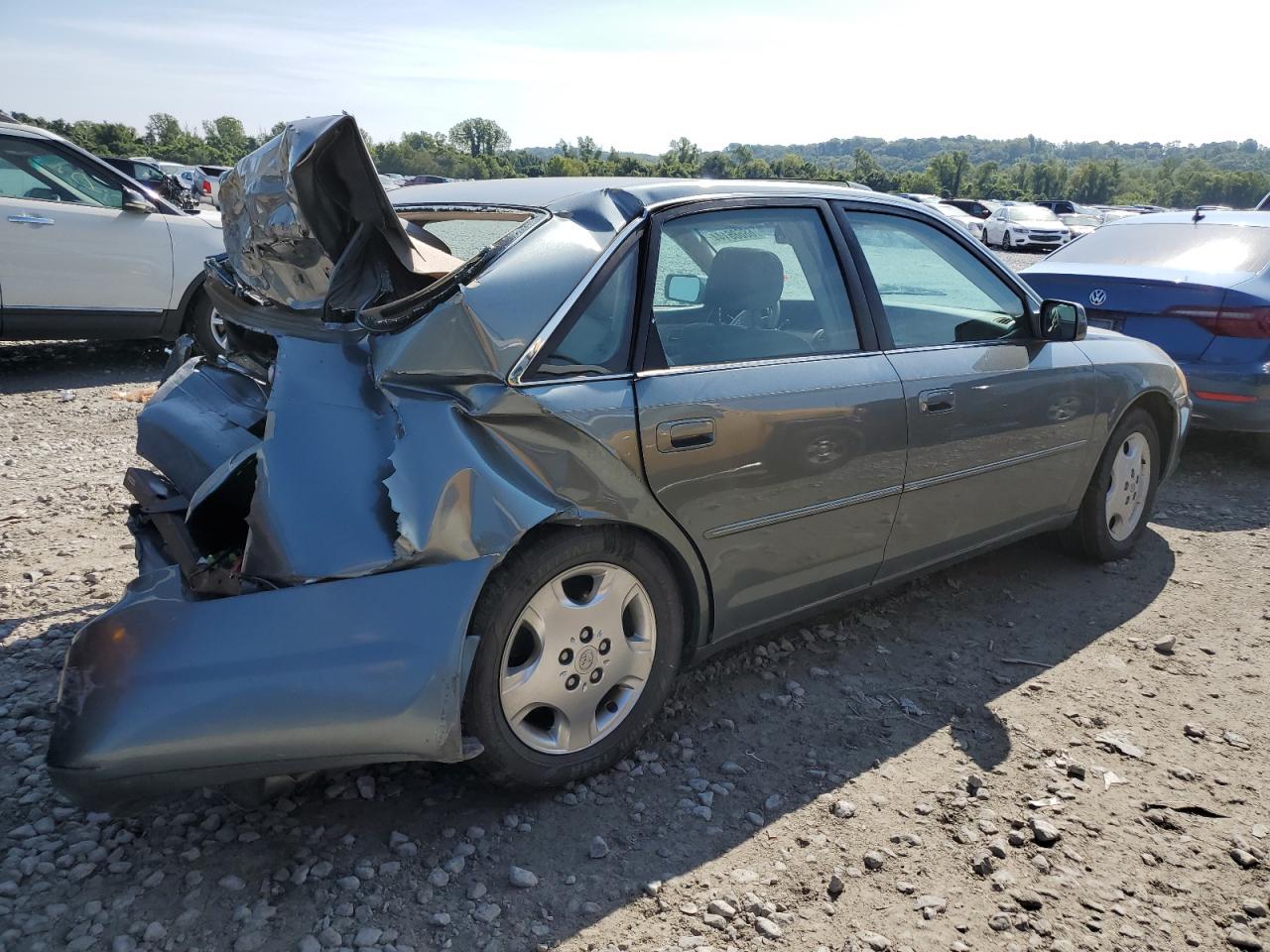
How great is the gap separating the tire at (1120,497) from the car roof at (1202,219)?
2792mm

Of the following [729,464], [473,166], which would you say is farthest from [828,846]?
[473,166]

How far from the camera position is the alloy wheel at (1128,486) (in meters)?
4.36

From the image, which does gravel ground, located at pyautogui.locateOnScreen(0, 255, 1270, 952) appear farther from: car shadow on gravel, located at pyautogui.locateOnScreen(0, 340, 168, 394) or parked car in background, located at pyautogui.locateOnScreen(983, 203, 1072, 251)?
parked car in background, located at pyautogui.locateOnScreen(983, 203, 1072, 251)

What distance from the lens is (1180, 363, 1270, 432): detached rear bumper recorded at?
5.61 meters

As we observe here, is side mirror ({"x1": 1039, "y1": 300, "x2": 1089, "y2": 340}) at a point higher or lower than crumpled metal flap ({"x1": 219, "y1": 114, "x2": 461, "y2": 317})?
lower

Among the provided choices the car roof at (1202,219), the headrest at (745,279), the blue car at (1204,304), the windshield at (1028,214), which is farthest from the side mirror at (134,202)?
the windshield at (1028,214)

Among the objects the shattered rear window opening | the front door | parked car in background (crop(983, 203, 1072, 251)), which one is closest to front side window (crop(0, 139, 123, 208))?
the front door

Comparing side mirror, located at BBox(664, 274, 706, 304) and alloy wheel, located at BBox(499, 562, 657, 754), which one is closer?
alloy wheel, located at BBox(499, 562, 657, 754)

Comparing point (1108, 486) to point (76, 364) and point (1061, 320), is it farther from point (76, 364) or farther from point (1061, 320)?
point (76, 364)

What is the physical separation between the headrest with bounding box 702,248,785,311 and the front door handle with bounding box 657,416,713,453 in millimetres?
535

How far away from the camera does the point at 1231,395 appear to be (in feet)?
18.5

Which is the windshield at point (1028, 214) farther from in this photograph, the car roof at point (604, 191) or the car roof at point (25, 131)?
the car roof at point (604, 191)

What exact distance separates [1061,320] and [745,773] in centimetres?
225

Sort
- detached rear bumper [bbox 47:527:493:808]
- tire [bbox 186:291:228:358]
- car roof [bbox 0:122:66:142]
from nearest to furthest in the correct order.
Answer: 1. detached rear bumper [bbox 47:527:493:808]
2. car roof [bbox 0:122:66:142]
3. tire [bbox 186:291:228:358]
